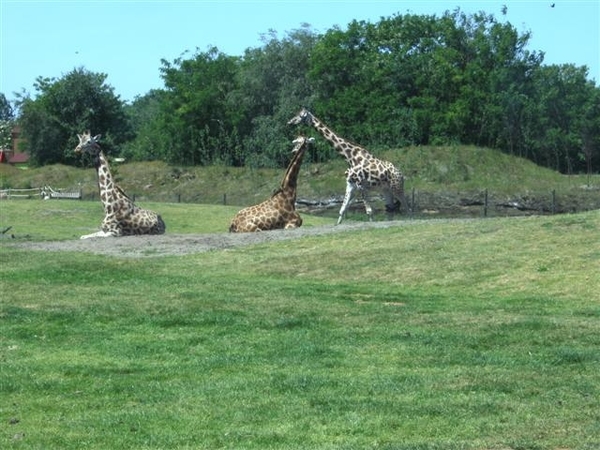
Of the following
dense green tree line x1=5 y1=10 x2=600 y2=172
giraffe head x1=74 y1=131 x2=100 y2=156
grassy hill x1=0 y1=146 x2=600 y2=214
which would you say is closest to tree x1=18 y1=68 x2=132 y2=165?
dense green tree line x1=5 y1=10 x2=600 y2=172

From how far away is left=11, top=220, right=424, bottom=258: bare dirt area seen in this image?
86.7 ft

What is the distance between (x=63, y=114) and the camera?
85.4 m

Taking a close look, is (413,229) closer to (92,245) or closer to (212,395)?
(92,245)

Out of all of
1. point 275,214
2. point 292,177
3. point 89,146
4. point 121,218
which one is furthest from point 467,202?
point 121,218

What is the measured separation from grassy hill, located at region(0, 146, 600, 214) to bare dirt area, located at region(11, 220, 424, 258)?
1023 inches

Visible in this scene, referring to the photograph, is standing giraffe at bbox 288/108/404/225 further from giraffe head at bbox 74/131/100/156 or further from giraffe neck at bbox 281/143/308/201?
giraffe head at bbox 74/131/100/156

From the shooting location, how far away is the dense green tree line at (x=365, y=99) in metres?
72.8

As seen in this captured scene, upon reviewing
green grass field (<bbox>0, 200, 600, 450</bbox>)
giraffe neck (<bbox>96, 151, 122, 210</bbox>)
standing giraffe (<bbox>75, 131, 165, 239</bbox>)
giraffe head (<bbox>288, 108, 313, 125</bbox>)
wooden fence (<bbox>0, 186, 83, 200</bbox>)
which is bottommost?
green grass field (<bbox>0, 200, 600, 450</bbox>)

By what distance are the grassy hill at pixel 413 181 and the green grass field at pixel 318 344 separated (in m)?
31.6

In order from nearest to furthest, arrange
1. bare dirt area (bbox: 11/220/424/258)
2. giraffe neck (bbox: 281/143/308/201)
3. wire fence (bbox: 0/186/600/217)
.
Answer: bare dirt area (bbox: 11/220/424/258) → giraffe neck (bbox: 281/143/308/201) → wire fence (bbox: 0/186/600/217)

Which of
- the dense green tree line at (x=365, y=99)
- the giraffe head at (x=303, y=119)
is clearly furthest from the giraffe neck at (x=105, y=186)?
the dense green tree line at (x=365, y=99)

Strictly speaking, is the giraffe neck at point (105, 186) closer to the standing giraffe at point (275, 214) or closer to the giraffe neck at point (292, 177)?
the standing giraffe at point (275, 214)

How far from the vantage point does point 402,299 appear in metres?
18.2

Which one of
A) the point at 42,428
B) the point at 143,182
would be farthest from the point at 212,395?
the point at 143,182
